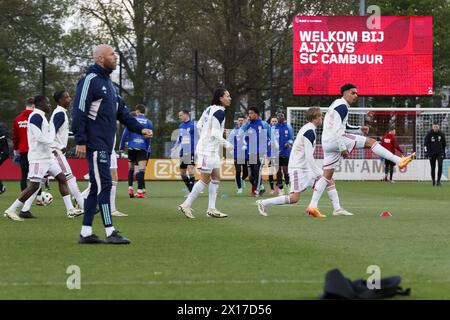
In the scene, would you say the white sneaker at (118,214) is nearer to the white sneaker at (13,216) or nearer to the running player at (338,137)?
the white sneaker at (13,216)

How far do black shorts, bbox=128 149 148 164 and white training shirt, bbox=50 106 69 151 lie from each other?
7.39 meters

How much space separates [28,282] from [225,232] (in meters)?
5.13

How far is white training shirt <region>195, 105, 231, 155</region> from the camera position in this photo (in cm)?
1597

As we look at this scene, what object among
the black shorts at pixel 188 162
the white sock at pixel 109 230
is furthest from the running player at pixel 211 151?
the black shorts at pixel 188 162

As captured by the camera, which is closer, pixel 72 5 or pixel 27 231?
pixel 27 231

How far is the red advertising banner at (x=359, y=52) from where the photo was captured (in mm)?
Answer: 34938

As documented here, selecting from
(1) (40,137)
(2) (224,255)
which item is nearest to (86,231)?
(2) (224,255)

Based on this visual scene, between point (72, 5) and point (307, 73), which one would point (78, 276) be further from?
point (72, 5)

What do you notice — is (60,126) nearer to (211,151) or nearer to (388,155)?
(211,151)

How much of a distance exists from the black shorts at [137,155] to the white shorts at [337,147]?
794 centimetres

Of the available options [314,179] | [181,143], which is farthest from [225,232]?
[181,143]

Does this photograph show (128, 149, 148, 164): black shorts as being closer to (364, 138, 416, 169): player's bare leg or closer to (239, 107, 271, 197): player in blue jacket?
(239, 107, 271, 197): player in blue jacket

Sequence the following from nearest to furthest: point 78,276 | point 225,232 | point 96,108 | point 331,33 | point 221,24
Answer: point 78,276 < point 96,108 < point 225,232 < point 331,33 < point 221,24

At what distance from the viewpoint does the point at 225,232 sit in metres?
13.0
